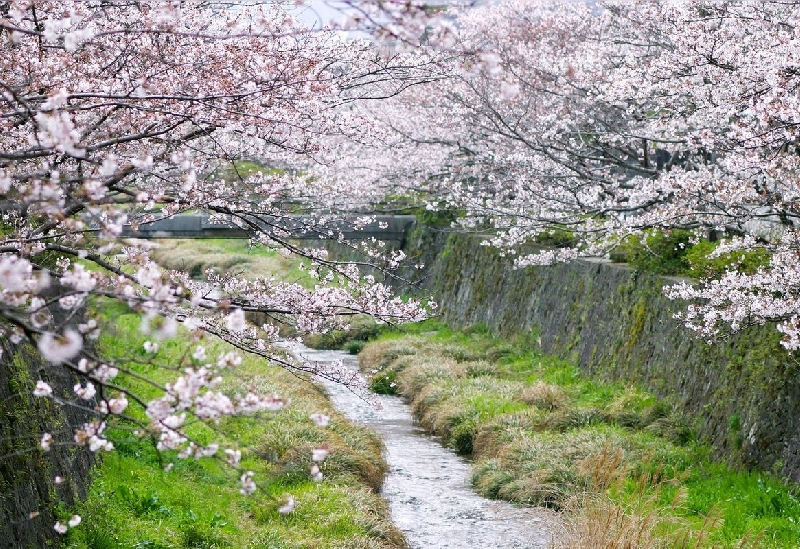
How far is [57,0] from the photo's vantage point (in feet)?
19.5

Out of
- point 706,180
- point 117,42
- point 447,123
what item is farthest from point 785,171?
point 447,123

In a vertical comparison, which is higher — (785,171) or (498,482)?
(785,171)

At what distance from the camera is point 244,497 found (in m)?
9.53

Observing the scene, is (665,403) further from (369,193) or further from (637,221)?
(369,193)

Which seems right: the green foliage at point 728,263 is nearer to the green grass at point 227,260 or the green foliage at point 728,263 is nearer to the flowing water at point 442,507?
the flowing water at point 442,507

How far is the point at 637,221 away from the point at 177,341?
30.1 ft

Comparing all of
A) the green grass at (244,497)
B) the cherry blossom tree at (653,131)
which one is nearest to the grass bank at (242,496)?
the green grass at (244,497)

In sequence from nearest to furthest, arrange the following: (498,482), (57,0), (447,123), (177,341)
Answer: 1. (57,0)
2. (498,482)
3. (177,341)
4. (447,123)

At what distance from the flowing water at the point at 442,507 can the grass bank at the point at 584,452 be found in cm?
30

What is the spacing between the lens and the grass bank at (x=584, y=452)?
7.44 metres

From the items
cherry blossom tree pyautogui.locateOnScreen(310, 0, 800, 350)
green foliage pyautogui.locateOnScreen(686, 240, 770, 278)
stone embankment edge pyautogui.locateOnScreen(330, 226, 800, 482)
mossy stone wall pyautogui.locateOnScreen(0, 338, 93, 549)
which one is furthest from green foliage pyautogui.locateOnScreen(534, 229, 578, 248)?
mossy stone wall pyautogui.locateOnScreen(0, 338, 93, 549)

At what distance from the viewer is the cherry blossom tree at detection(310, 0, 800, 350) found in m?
8.58

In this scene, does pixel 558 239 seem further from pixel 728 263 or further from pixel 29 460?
pixel 29 460

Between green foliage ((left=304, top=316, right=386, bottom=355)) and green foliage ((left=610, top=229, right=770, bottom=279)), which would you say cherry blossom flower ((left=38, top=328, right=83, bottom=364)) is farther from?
green foliage ((left=304, top=316, right=386, bottom=355))
